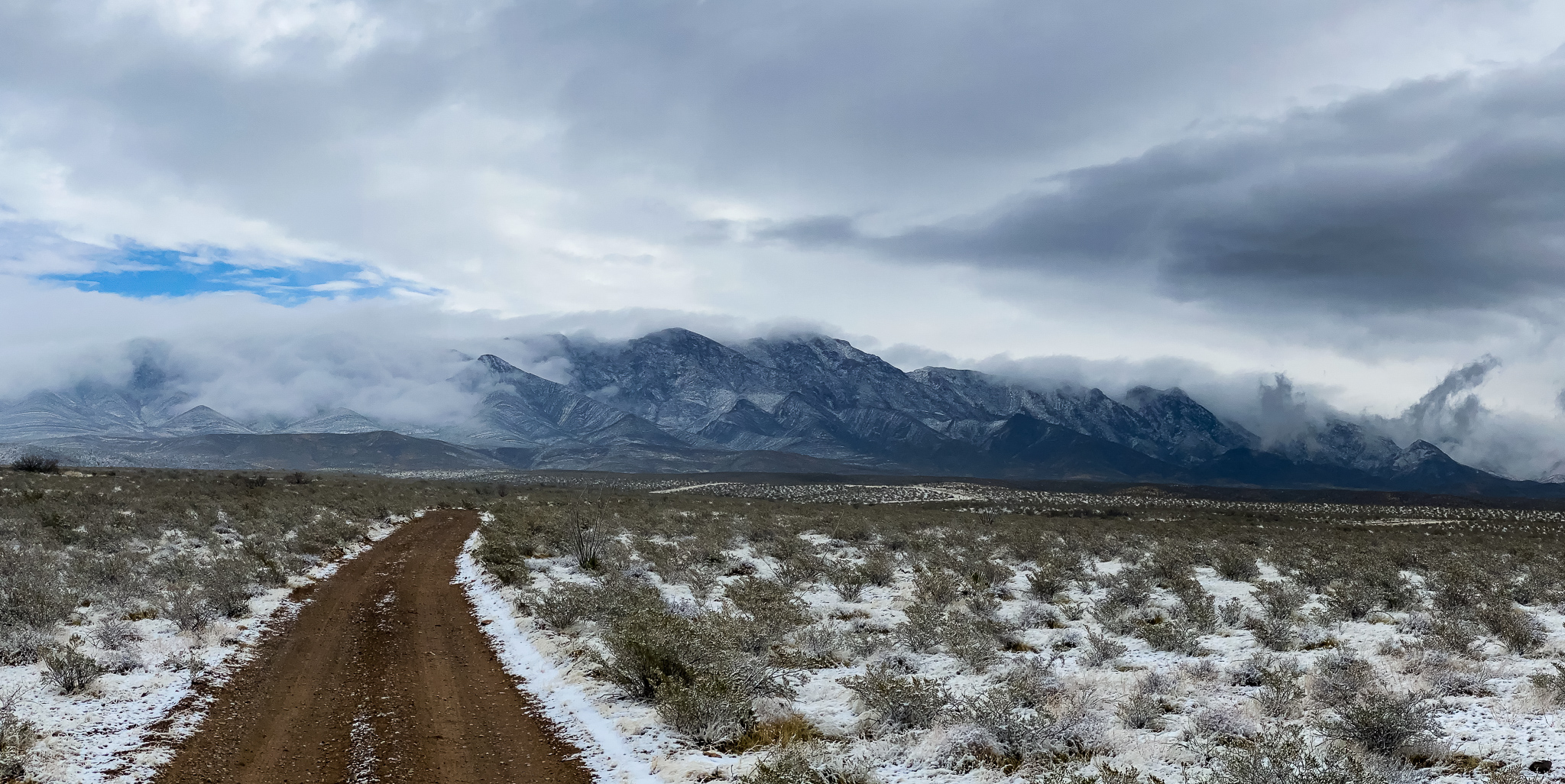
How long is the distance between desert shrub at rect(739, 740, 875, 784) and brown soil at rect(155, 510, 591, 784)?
2.35m

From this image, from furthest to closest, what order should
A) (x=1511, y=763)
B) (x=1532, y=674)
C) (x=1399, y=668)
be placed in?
1. (x=1399, y=668)
2. (x=1532, y=674)
3. (x=1511, y=763)

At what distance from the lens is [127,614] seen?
15.0m

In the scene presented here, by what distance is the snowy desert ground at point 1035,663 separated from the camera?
8414 millimetres

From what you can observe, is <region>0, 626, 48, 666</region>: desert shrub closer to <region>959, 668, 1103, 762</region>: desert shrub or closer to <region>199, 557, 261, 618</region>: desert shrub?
<region>199, 557, 261, 618</region>: desert shrub

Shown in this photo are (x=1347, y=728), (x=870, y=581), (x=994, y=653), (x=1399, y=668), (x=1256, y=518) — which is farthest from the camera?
(x=1256, y=518)

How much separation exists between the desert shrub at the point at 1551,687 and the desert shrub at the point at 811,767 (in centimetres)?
811

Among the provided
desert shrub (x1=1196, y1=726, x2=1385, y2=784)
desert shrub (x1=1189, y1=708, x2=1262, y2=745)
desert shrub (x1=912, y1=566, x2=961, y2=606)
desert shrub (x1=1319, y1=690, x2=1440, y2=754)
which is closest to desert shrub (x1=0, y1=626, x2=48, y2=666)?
desert shrub (x1=912, y1=566, x2=961, y2=606)

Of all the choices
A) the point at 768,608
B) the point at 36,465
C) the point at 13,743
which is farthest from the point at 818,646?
the point at 36,465

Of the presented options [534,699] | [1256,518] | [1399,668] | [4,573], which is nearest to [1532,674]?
[1399,668]

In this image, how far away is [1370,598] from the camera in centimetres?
1602

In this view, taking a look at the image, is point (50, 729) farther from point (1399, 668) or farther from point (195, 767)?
point (1399, 668)

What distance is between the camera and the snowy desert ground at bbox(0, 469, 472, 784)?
9398 millimetres

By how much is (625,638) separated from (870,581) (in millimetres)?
10655

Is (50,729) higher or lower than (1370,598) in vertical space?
lower
